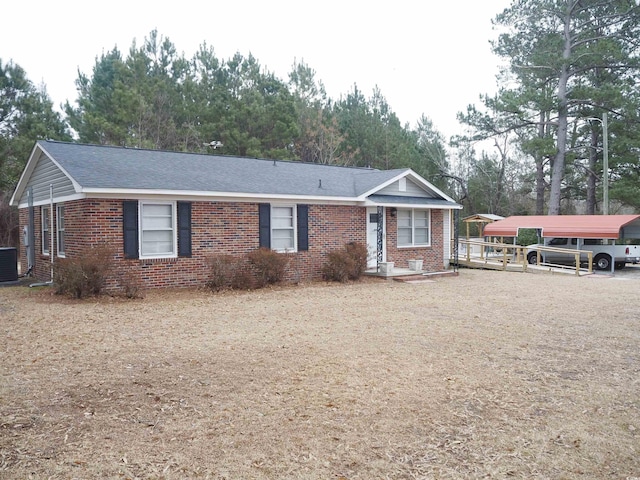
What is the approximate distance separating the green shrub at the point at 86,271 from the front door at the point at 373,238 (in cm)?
826

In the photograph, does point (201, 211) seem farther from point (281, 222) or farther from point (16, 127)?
point (16, 127)

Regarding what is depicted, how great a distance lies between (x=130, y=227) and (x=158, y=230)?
708 millimetres

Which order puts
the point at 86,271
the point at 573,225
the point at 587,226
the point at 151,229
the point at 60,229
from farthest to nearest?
1. the point at 573,225
2. the point at 587,226
3. the point at 60,229
4. the point at 151,229
5. the point at 86,271

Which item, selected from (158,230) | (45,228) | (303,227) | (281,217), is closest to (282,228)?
(281,217)

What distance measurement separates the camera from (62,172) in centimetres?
1277

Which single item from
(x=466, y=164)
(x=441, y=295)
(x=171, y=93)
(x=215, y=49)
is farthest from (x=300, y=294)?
(x=466, y=164)

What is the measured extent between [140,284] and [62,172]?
3730mm

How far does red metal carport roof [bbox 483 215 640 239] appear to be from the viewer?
65.4ft

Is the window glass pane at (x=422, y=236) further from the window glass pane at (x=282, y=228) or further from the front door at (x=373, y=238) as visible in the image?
the window glass pane at (x=282, y=228)

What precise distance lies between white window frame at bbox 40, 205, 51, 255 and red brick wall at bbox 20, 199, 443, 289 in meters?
0.27

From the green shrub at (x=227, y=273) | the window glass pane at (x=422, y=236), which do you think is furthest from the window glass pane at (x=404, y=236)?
the green shrub at (x=227, y=273)

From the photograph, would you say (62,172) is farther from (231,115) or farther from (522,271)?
(231,115)

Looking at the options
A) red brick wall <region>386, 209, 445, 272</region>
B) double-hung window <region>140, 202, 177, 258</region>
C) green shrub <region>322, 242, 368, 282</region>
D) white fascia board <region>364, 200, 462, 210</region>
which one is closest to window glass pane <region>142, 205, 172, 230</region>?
double-hung window <region>140, 202, 177, 258</region>

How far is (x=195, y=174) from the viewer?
1402 centimetres
